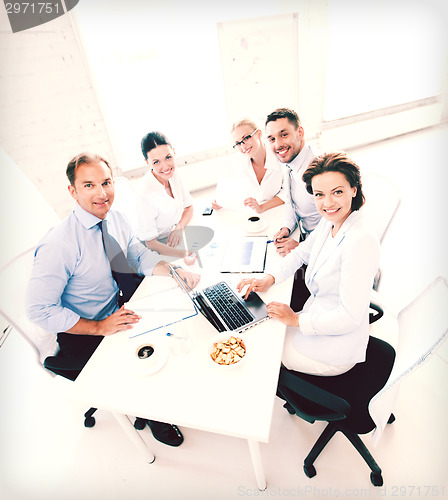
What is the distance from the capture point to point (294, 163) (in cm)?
185

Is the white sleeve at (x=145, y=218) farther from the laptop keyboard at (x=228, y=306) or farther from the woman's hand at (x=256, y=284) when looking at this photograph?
the woman's hand at (x=256, y=284)

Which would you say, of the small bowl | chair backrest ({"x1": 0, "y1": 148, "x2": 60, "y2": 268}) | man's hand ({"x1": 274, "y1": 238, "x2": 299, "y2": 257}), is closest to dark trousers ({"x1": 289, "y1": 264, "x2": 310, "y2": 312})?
man's hand ({"x1": 274, "y1": 238, "x2": 299, "y2": 257})

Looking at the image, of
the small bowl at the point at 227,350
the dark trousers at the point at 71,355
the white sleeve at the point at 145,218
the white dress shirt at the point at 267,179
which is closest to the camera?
the small bowl at the point at 227,350

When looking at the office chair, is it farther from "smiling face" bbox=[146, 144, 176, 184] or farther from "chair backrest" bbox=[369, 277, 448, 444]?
"chair backrest" bbox=[369, 277, 448, 444]

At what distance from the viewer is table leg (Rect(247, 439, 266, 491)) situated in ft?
3.74

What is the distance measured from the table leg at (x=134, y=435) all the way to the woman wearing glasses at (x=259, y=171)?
1470 mm

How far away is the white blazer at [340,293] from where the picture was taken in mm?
1113

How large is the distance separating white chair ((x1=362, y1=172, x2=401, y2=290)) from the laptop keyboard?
32.3 inches

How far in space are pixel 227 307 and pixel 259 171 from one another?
1360 millimetres

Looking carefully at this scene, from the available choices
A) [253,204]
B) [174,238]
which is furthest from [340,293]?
[174,238]

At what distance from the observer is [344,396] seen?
1.21 metres

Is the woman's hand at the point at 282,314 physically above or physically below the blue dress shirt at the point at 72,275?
below

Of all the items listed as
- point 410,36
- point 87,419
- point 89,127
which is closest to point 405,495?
point 87,419

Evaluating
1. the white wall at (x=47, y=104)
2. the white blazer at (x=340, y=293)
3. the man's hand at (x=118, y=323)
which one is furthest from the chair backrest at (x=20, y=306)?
Result: the white wall at (x=47, y=104)
